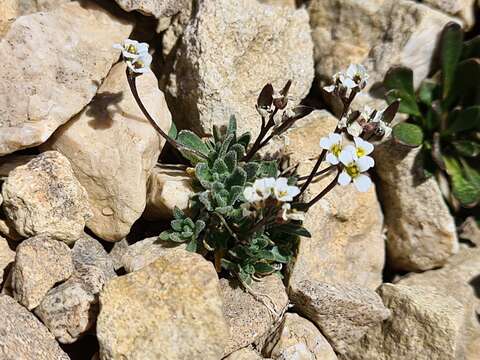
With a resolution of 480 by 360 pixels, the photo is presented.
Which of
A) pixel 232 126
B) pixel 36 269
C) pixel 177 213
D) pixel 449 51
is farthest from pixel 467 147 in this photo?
pixel 36 269

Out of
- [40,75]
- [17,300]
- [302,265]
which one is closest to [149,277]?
[17,300]

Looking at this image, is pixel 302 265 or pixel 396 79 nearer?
pixel 302 265

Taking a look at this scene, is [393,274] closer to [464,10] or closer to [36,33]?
[464,10]

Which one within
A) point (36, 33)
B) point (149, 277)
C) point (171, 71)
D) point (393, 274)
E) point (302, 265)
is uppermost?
point (36, 33)

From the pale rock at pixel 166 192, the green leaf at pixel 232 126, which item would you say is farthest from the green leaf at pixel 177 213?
the green leaf at pixel 232 126

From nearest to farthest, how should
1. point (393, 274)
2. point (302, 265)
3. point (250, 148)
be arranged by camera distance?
1. point (302, 265)
2. point (250, 148)
3. point (393, 274)

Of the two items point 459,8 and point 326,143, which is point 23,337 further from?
point 459,8

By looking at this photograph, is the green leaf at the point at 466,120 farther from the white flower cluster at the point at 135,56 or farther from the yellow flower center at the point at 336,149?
the white flower cluster at the point at 135,56
